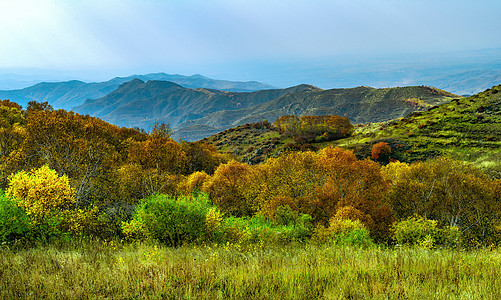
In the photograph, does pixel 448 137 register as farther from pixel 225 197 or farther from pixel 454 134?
pixel 225 197

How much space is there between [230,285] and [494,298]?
6.48m

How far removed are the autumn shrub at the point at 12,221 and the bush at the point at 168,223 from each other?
5.62 m

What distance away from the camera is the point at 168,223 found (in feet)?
54.4

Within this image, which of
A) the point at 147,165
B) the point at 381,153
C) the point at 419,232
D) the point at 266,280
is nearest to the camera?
the point at 266,280

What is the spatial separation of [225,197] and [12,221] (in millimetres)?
29881

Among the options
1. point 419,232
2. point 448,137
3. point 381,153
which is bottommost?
point 419,232

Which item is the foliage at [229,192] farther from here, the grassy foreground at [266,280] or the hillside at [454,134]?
the hillside at [454,134]

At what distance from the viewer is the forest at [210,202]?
14891mm

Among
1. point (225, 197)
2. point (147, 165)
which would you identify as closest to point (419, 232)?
point (225, 197)

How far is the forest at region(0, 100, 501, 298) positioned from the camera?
586 inches

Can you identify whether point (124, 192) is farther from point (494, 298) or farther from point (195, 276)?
point (494, 298)

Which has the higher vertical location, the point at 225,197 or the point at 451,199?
the point at 451,199

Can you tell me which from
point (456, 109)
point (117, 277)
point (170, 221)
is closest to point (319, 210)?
point (170, 221)

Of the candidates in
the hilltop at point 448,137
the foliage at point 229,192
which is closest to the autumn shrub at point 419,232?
the foliage at point 229,192
